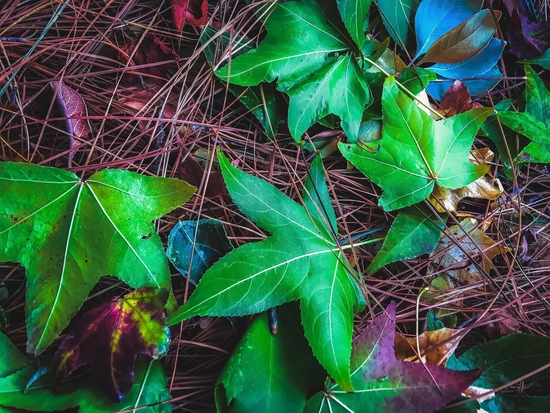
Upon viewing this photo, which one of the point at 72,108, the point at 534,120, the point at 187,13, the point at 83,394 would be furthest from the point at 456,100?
the point at 83,394

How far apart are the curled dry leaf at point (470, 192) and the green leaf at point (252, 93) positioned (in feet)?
1.39

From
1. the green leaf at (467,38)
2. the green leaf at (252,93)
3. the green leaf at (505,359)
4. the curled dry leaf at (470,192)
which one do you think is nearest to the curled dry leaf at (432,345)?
the green leaf at (505,359)

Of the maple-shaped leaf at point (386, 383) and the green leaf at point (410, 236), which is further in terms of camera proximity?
the green leaf at point (410, 236)

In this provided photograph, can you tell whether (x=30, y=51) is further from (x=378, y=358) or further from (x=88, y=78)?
(x=378, y=358)


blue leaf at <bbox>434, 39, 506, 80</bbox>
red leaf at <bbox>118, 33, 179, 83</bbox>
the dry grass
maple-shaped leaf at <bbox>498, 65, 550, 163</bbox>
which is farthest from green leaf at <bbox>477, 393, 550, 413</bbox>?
red leaf at <bbox>118, 33, 179, 83</bbox>

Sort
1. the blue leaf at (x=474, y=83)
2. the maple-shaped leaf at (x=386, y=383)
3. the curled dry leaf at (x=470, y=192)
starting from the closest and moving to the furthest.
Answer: the maple-shaped leaf at (x=386, y=383), the curled dry leaf at (x=470, y=192), the blue leaf at (x=474, y=83)

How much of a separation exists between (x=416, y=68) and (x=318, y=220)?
47 cm

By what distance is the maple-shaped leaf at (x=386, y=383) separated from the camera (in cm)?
71

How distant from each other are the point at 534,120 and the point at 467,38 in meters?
0.27

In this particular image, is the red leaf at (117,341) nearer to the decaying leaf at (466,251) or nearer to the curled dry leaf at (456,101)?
the decaying leaf at (466,251)

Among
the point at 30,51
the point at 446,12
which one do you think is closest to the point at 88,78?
the point at 30,51

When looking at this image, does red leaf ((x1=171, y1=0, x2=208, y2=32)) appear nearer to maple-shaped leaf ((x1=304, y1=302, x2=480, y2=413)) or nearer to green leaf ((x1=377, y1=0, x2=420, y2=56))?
green leaf ((x1=377, y1=0, x2=420, y2=56))

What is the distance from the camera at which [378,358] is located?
2.53 feet

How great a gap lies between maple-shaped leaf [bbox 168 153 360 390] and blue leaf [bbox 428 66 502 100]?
0.43 metres
